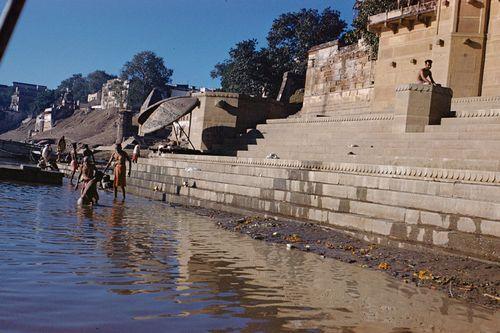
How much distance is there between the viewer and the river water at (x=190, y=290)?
10.4 ft

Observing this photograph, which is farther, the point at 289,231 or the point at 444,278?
the point at 289,231

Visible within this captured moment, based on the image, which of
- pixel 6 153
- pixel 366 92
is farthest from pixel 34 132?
pixel 366 92

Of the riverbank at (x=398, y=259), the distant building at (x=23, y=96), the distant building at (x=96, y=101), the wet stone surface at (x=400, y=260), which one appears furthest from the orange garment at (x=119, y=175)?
the distant building at (x=23, y=96)

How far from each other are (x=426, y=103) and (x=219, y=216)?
4.98m

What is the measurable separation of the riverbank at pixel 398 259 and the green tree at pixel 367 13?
17566 mm

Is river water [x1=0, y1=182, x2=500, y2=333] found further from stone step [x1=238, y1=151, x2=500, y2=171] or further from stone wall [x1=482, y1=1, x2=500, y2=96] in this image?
stone wall [x1=482, y1=1, x2=500, y2=96]

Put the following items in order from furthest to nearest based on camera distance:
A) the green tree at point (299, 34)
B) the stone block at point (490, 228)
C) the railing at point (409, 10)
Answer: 1. the green tree at point (299, 34)
2. the railing at point (409, 10)
3. the stone block at point (490, 228)

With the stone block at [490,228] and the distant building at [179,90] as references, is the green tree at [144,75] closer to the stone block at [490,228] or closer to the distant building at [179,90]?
the distant building at [179,90]

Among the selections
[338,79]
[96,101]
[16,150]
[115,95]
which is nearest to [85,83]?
[96,101]

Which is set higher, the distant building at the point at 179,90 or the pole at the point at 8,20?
the distant building at the point at 179,90

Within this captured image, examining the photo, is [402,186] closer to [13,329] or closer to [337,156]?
[337,156]

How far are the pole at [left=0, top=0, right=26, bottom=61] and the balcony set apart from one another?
18.2 metres

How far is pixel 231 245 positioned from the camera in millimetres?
6465

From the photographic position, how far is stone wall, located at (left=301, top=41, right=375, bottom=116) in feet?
78.4
